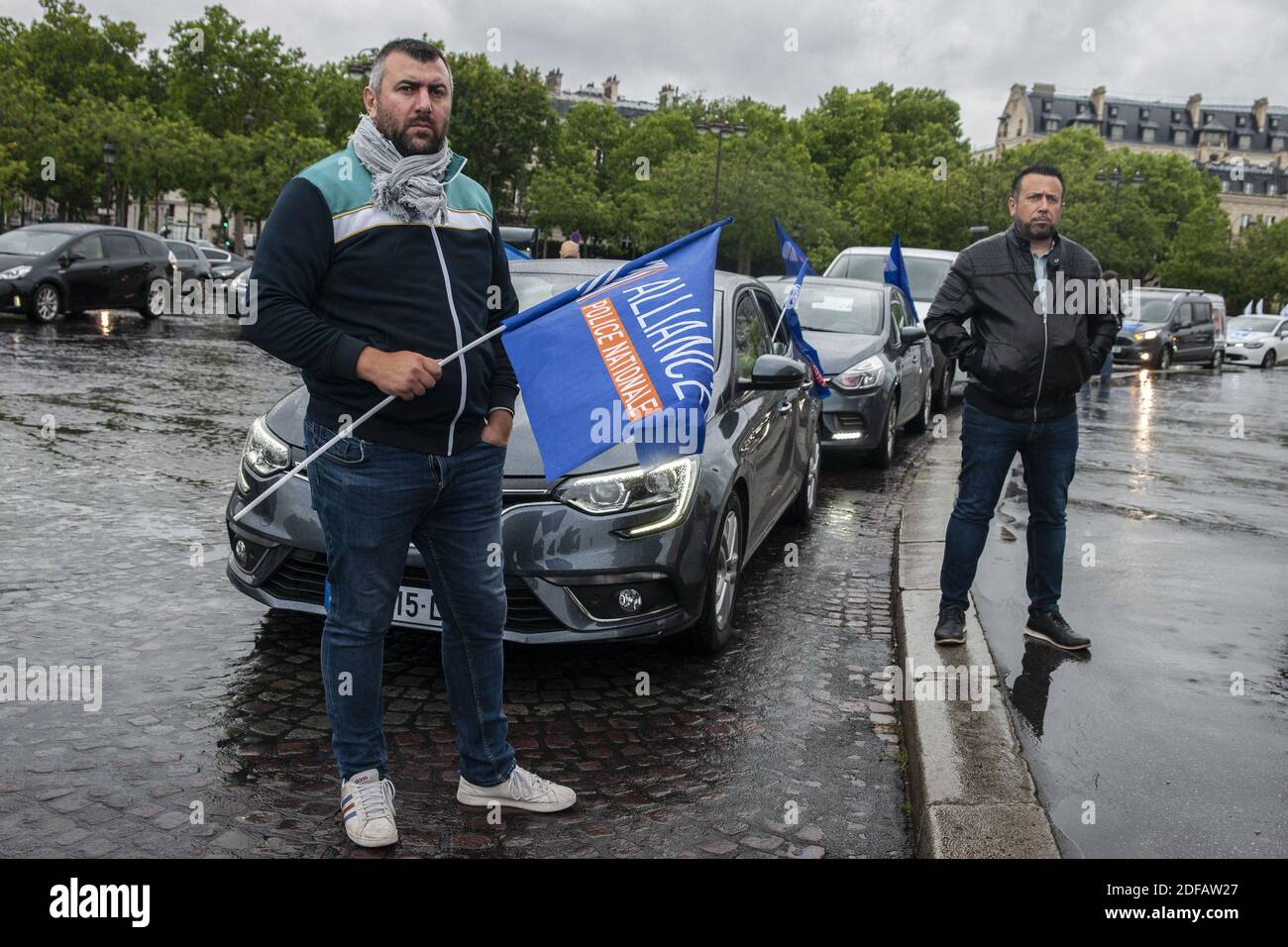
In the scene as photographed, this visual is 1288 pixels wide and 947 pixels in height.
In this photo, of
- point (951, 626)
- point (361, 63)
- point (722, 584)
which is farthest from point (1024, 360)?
point (361, 63)

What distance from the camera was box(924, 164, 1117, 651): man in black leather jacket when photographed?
5242 millimetres

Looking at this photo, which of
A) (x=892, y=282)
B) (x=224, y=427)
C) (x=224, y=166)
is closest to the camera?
(x=224, y=427)

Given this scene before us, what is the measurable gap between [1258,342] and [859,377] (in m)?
29.3

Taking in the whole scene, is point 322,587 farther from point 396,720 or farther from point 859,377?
point 859,377

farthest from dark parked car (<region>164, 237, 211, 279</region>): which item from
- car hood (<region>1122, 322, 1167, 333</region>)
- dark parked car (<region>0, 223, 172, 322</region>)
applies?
car hood (<region>1122, 322, 1167, 333</region>)

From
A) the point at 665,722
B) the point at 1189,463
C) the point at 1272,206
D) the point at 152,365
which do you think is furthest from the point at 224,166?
the point at 1272,206

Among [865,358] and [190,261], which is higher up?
[190,261]

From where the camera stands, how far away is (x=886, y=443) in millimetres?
10945

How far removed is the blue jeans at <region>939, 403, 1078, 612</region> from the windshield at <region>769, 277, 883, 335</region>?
6.29 meters

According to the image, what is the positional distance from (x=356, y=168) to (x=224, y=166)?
164 ft

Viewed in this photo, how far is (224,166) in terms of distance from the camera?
49.5m

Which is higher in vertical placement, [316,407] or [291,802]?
[316,407]

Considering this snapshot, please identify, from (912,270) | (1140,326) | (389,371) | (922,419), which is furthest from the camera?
(1140,326)
